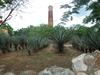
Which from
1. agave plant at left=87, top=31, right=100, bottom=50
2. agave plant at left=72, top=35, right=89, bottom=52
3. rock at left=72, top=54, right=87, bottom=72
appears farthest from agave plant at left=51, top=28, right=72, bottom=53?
rock at left=72, top=54, right=87, bottom=72

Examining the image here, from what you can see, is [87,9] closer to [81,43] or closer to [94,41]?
[94,41]

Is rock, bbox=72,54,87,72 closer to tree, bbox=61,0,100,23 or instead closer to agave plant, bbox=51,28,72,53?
tree, bbox=61,0,100,23

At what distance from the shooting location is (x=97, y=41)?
7707 millimetres

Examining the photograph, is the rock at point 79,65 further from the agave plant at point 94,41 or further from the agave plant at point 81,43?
the agave plant at point 81,43

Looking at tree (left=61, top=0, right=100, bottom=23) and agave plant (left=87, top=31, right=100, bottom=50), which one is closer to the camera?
tree (left=61, top=0, right=100, bottom=23)

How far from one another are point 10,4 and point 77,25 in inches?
118

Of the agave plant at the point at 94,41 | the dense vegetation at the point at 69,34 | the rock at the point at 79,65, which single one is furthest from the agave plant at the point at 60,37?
the rock at the point at 79,65

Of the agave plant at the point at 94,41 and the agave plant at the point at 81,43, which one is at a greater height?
the agave plant at the point at 94,41

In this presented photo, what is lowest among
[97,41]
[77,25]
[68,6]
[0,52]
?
[0,52]

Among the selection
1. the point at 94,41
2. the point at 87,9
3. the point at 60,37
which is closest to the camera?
the point at 87,9

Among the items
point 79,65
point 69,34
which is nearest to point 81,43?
point 69,34

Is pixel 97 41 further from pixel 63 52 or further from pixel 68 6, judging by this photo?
pixel 68 6

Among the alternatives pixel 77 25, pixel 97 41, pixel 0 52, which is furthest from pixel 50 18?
pixel 77 25

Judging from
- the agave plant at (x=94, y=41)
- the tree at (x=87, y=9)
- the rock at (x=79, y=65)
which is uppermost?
the tree at (x=87, y=9)
